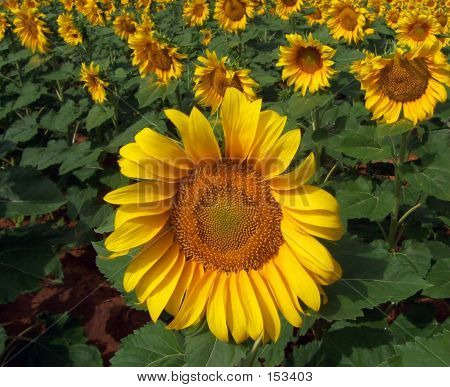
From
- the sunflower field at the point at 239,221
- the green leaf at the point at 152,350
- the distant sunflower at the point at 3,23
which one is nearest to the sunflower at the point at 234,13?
the sunflower field at the point at 239,221

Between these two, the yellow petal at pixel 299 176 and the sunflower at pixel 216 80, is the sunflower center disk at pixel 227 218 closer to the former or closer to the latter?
the yellow petal at pixel 299 176

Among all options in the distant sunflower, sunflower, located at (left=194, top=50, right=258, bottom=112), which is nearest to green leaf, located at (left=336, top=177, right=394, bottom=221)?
sunflower, located at (left=194, top=50, right=258, bottom=112)

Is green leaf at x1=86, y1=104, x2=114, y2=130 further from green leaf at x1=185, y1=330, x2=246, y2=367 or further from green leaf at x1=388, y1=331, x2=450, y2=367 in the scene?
green leaf at x1=388, y1=331, x2=450, y2=367

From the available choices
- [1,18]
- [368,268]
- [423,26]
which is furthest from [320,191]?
[1,18]

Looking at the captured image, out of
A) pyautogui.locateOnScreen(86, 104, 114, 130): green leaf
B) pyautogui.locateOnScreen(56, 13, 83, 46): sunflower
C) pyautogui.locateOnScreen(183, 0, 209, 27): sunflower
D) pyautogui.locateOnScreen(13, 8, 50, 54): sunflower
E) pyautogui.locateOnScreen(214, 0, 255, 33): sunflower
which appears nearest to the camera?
pyautogui.locateOnScreen(86, 104, 114, 130): green leaf

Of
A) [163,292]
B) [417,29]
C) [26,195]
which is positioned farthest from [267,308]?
[417,29]

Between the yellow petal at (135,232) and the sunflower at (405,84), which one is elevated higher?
the yellow petal at (135,232)

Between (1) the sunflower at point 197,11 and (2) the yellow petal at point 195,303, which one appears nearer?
(2) the yellow petal at point 195,303
